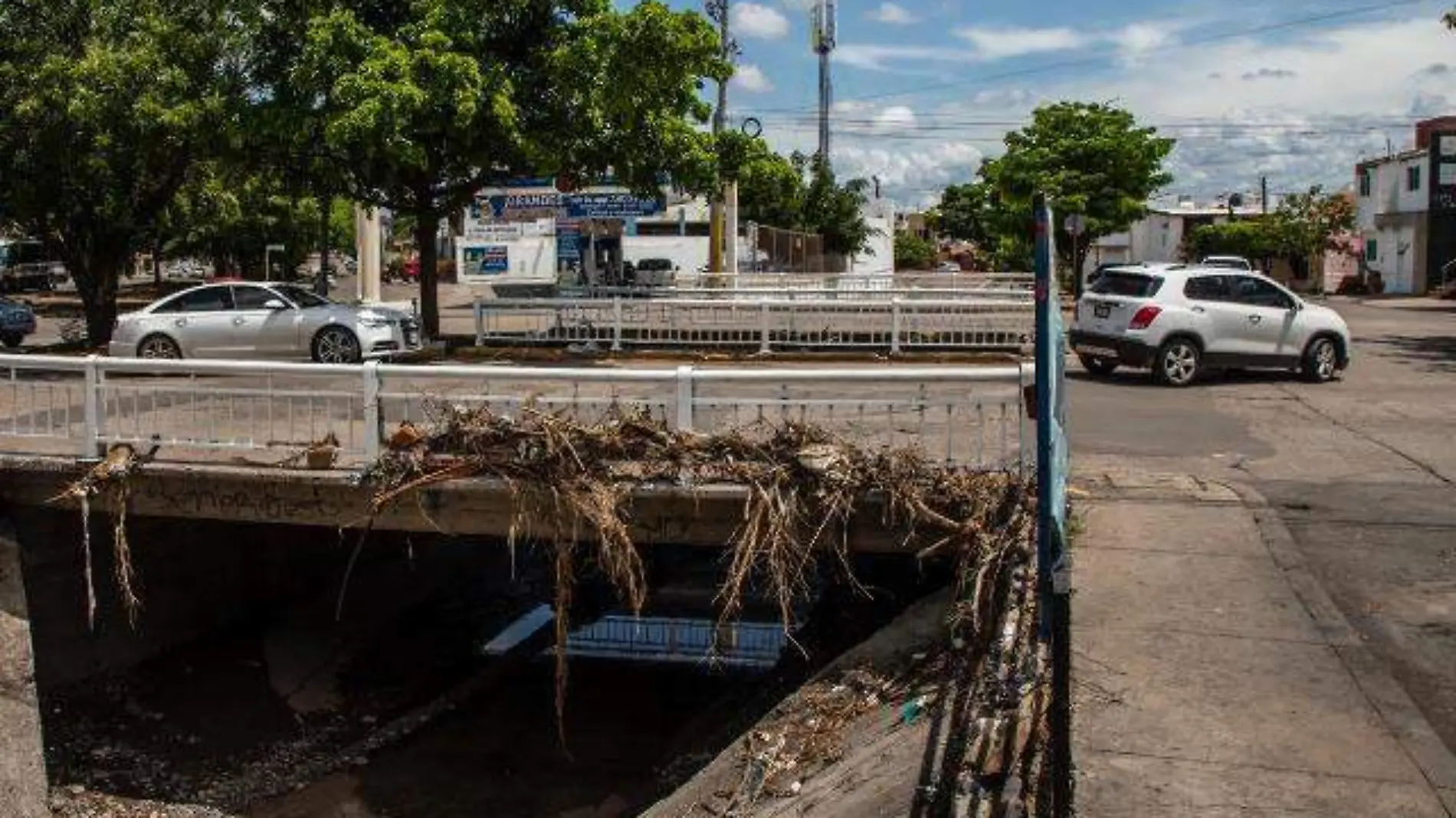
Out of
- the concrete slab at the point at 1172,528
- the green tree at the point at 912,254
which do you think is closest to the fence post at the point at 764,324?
the concrete slab at the point at 1172,528

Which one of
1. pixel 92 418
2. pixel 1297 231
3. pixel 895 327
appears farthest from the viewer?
pixel 1297 231

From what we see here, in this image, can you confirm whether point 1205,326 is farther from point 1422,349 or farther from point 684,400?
point 684,400

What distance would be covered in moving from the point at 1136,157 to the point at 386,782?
110ft

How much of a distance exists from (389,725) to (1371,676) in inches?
340

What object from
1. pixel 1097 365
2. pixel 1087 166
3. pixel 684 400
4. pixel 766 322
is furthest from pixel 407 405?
pixel 1087 166

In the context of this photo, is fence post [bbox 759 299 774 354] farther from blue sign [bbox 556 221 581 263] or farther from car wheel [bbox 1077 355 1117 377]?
blue sign [bbox 556 221 581 263]

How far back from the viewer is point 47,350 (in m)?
25.0

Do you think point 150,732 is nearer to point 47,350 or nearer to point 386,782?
point 386,782

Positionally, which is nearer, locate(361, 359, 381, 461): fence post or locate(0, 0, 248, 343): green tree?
locate(361, 359, 381, 461): fence post

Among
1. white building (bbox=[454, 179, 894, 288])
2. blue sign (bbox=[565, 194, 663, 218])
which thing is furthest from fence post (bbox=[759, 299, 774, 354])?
blue sign (bbox=[565, 194, 663, 218])

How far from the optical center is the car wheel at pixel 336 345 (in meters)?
18.9

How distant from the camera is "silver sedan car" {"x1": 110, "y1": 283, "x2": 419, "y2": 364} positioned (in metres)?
18.9

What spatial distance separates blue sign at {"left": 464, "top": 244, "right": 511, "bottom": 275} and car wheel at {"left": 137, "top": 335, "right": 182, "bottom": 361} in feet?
50.1

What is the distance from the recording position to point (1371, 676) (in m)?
6.34
